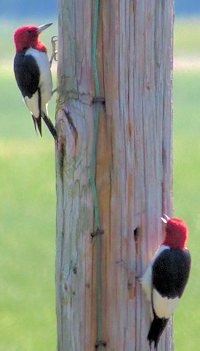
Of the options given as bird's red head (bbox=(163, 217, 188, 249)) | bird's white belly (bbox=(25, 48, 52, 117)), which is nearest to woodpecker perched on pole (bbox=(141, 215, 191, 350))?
bird's red head (bbox=(163, 217, 188, 249))

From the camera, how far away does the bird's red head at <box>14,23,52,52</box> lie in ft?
19.4

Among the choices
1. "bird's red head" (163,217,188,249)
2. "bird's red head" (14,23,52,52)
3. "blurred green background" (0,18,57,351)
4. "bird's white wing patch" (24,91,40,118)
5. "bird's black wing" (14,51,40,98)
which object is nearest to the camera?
"bird's red head" (163,217,188,249)

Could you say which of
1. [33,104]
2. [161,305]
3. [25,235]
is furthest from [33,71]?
[25,235]

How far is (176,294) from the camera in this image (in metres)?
4.85

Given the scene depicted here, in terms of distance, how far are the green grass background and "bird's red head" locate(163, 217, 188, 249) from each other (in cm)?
575

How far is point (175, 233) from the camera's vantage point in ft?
15.0

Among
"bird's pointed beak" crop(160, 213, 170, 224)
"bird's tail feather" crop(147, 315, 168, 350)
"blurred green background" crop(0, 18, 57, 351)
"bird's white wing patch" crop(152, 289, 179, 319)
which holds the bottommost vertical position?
"blurred green background" crop(0, 18, 57, 351)

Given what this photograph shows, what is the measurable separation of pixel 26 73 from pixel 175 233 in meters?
2.25

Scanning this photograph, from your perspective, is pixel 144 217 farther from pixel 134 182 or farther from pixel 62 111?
pixel 62 111

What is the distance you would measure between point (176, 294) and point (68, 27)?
125 centimetres

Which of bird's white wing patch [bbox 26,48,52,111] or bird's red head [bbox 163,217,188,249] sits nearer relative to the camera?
bird's red head [bbox 163,217,188,249]

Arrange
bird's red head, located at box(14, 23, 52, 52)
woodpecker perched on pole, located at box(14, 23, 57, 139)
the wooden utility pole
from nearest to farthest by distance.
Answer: the wooden utility pole
bird's red head, located at box(14, 23, 52, 52)
woodpecker perched on pole, located at box(14, 23, 57, 139)

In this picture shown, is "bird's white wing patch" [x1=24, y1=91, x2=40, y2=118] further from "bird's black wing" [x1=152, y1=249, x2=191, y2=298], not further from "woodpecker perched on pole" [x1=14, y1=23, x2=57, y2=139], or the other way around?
"bird's black wing" [x1=152, y1=249, x2=191, y2=298]

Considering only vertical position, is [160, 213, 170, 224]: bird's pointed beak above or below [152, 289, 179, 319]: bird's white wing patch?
above
